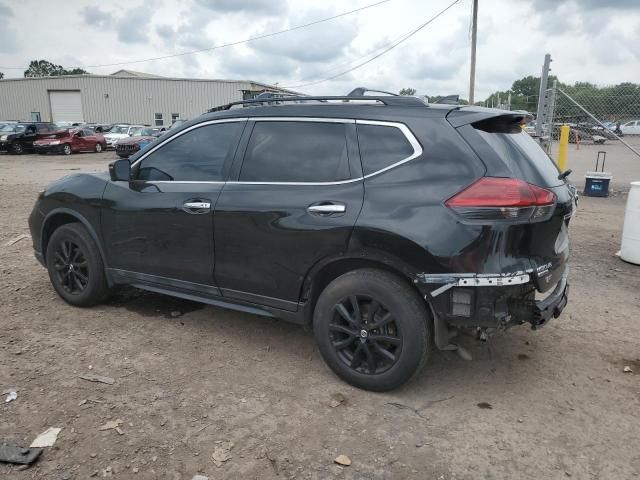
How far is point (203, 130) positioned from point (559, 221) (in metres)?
2.55

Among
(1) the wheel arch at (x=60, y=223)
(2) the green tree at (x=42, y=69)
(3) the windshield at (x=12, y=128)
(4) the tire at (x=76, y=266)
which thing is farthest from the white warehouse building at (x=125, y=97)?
(2) the green tree at (x=42, y=69)

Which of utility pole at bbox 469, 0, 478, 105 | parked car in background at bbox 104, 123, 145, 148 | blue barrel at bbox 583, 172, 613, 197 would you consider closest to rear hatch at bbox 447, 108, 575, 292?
blue barrel at bbox 583, 172, 613, 197

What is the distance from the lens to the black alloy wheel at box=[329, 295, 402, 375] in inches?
122

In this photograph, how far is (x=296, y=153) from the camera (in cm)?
344

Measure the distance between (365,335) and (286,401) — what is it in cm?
64

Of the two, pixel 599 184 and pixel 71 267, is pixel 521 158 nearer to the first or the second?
pixel 71 267

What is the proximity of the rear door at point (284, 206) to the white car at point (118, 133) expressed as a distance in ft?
86.8

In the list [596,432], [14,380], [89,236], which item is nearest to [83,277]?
[89,236]

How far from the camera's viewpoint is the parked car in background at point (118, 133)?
28909 millimetres

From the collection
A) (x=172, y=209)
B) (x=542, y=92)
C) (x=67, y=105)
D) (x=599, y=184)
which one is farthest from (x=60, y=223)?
(x=67, y=105)

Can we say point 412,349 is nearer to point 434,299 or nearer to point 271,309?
point 434,299

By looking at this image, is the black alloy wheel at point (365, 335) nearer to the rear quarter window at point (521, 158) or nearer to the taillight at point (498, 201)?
the taillight at point (498, 201)

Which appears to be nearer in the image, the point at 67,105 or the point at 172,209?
the point at 172,209

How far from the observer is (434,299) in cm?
292
